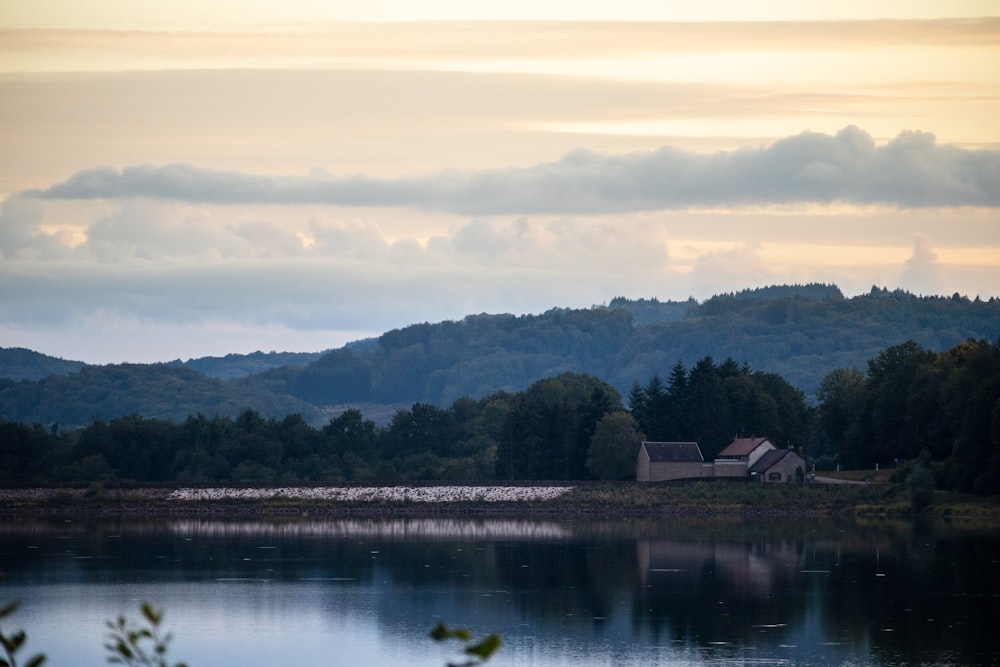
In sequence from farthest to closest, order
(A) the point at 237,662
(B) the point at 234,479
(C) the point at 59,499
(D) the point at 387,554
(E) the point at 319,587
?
(B) the point at 234,479, (C) the point at 59,499, (D) the point at 387,554, (E) the point at 319,587, (A) the point at 237,662

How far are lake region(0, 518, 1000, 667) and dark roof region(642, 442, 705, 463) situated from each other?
55.1 feet

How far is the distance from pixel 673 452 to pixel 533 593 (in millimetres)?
45325

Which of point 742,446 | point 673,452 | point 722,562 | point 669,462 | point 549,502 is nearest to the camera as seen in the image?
point 722,562

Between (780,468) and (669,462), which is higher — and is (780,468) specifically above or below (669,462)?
below

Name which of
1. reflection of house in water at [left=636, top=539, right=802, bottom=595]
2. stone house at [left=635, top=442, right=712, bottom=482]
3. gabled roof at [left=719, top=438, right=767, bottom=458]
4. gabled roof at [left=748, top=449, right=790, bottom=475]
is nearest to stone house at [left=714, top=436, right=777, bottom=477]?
gabled roof at [left=719, top=438, right=767, bottom=458]

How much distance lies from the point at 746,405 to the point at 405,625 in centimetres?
6112

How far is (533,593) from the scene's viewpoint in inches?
1971

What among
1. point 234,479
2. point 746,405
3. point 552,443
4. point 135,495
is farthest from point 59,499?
point 746,405

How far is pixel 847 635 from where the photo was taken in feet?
130

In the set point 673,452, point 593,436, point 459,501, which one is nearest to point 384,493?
point 459,501

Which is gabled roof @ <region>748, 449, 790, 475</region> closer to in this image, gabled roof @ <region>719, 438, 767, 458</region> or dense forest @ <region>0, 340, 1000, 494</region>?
gabled roof @ <region>719, 438, 767, 458</region>

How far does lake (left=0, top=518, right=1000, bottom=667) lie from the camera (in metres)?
38.7

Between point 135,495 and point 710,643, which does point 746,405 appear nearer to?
point 135,495

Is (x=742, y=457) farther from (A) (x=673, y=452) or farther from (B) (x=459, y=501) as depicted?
(B) (x=459, y=501)
